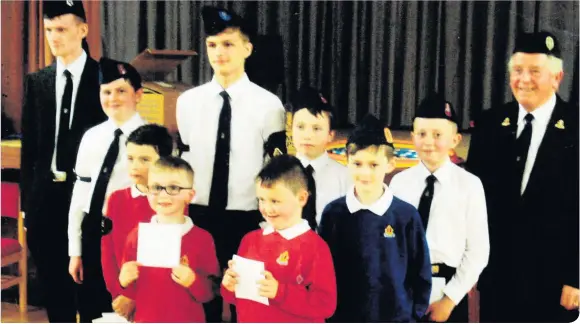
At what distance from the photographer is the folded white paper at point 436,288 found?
2.23 meters

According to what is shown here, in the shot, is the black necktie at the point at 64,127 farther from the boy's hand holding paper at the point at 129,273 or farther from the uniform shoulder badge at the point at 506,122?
the uniform shoulder badge at the point at 506,122

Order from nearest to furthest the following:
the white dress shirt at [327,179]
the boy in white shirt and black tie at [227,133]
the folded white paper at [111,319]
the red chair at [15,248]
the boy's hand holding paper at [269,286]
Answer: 1. the boy's hand holding paper at [269,286]
2. the white dress shirt at [327,179]
3. the boy in white shirt and black tie at [227,133]
4. the folded white paper at [111,319]
5. the red chair at [15,248]

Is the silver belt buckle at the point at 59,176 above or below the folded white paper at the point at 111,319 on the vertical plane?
above

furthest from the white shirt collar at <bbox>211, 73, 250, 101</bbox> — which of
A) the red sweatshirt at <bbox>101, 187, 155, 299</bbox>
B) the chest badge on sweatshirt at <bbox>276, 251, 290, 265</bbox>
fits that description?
the chest badge on sweatshirt at <bbox>276, 251, 290, 265</bbox>

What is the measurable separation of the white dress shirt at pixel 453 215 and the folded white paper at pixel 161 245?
2.54 ft

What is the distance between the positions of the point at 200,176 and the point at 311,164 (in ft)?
1.36

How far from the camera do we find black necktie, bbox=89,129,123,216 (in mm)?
2426

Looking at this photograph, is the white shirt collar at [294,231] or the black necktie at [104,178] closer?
the white shirt collar at [294,231]

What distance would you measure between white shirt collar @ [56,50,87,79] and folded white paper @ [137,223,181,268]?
660mm

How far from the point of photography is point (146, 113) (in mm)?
2416

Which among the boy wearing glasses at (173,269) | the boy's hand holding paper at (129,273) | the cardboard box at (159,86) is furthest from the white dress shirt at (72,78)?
the boy's hand holding paper at (129,273)

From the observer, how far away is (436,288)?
2240 millimetres

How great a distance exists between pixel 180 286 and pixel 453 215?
3.22 feet

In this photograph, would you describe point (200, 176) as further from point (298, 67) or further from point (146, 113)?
point (298, 67)
